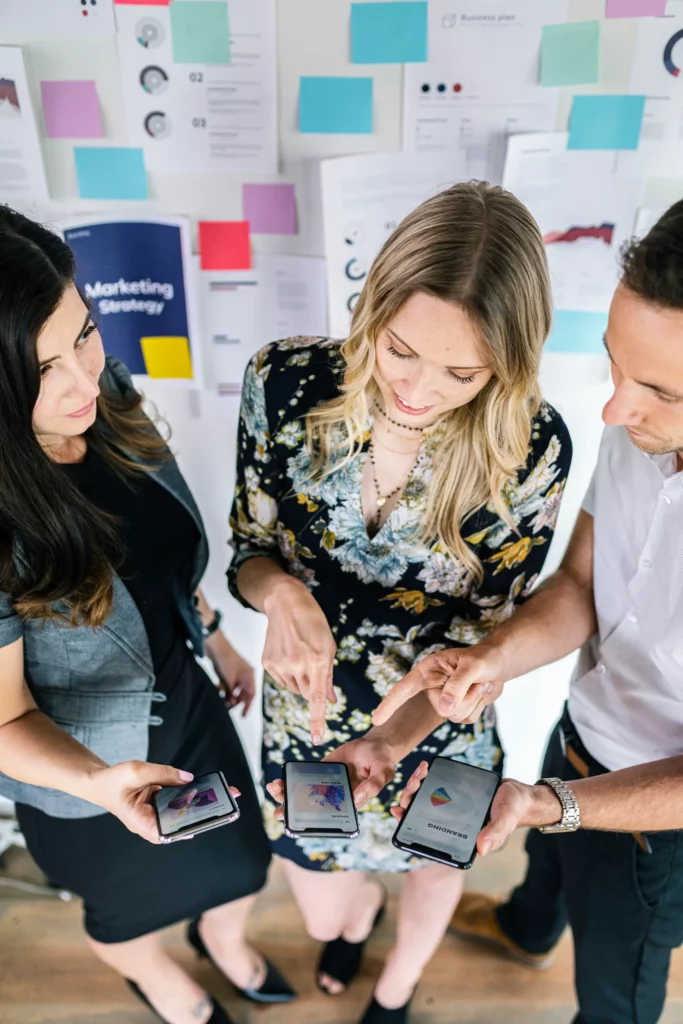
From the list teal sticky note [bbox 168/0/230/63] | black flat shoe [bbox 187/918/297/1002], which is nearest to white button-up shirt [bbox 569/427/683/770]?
teal sticky note [bbox 168/0/230/63]

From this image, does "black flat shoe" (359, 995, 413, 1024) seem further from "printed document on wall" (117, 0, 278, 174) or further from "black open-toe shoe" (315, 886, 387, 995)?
"printed document on wall" (117, 0, 278, 174)

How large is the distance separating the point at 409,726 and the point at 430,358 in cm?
68

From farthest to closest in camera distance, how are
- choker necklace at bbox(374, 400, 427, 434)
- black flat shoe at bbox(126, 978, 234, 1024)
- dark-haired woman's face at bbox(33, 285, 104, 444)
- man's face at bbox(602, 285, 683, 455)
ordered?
black flat shoe at bbox(126, 978, 234, 1024)
choker necklace at bbox(374, 400, 427, 434)
dark-haired woman's face at bbox(33, 285, 104, 444)
man's face at bbox(602, 285, 683, 455)

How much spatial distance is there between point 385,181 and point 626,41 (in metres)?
0.48

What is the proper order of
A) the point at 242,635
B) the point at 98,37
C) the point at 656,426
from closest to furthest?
1. the point at 656,426
2. the point at 98,37
3. the point at 242,635

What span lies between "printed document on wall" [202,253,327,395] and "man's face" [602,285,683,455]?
0.74m

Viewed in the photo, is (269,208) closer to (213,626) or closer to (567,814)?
(213,626)

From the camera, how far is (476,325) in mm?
1075

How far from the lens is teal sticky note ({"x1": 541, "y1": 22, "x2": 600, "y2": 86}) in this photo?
1.31 metres

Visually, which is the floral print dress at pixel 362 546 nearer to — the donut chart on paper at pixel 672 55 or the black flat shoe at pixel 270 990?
the donut chart on paper at pixel 672 55

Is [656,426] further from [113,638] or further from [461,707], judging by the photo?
[113,638]

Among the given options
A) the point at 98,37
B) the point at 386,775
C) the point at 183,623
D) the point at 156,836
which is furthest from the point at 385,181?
the point at 156,836

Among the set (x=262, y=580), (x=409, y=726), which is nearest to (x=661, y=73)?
(x=262, y=580)

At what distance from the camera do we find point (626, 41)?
4.33ft
